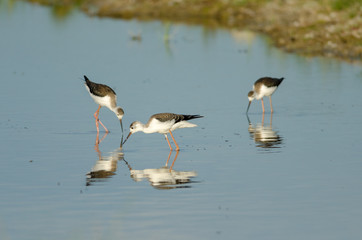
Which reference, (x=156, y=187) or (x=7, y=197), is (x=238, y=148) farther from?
(x=7, y=197)

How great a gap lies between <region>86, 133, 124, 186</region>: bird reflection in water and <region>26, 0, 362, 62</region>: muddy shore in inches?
586

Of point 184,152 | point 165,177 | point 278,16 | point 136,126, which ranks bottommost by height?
point 165,177

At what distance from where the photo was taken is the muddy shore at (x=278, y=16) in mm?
29047

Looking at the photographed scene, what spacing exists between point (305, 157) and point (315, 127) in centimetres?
309

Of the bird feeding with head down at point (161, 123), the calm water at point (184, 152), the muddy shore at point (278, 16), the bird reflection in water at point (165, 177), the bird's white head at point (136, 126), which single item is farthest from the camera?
the muddy shore at point (278, 16)

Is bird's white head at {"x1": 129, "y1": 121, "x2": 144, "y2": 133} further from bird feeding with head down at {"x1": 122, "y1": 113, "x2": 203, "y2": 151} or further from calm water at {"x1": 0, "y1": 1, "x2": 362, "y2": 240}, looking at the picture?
calm water at {"x1": 0, "y1": 1, "x2": 362, "y2": 240}

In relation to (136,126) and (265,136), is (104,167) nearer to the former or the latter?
(136,126)

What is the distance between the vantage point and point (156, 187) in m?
11.8

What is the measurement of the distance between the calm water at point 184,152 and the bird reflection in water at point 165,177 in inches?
0.7

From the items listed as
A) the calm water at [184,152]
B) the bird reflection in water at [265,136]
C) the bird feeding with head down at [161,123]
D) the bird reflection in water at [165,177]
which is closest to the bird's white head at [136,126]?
the bird feeding with head down at [161,123]

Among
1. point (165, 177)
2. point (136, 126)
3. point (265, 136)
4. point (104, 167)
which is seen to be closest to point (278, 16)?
point (265, 136)

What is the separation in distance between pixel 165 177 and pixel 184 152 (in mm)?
2174

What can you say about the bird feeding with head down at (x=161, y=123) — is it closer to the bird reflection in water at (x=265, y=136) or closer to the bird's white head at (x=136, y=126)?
the bird's white head at (x=136, y=126)

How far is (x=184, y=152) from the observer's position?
14.6m
